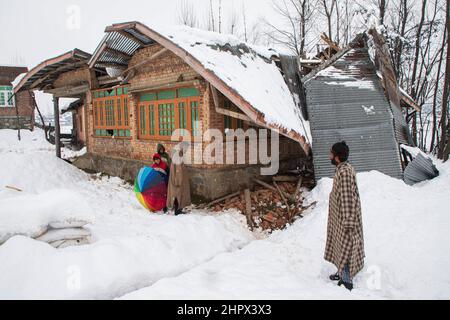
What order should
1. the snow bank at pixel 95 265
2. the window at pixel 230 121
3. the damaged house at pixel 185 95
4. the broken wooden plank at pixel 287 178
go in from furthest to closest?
the broken wooden plank at pixel 287 178 < the window at pixel 230 121 < the damaged house at pixel 185 95 < the snow bank at pixel 95 265

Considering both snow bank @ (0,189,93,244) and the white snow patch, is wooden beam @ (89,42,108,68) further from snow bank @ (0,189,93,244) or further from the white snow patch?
snow bank @ (0,189,93,244)

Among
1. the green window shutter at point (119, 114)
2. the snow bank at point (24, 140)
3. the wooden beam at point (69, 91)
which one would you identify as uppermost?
the wooden beam at point (69, 91)

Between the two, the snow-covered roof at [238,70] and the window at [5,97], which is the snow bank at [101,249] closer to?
the snow-covered roof at [238,70]

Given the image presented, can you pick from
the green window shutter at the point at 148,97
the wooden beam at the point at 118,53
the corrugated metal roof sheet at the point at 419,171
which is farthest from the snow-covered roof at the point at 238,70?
the corrugated metal roof sheet at the point at 419,171

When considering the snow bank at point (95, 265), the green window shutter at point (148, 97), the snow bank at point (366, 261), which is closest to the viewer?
the snow bank at point (95, 265)

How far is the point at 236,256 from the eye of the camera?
18.0 ft

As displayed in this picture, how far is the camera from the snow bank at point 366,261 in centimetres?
406

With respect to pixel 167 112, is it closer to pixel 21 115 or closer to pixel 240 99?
pixel 240 99

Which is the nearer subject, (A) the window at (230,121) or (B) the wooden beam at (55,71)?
(A) the window at (230,121)

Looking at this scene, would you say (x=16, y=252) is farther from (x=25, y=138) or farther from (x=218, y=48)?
(x=25, y=138)

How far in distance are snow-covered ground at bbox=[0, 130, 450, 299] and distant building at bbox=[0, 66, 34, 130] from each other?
26313 mm

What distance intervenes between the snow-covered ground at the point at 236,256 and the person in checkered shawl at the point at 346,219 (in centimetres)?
36
